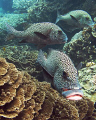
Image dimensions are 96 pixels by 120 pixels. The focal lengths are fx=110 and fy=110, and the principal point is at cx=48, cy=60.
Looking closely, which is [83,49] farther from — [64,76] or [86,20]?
[64,76]

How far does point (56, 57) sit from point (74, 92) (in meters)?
1.12

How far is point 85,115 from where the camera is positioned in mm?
3309

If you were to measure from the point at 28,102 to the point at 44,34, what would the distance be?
2.21 meters

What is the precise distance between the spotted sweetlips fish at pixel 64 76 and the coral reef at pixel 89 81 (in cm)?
194

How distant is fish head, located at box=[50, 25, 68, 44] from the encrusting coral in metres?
1.42

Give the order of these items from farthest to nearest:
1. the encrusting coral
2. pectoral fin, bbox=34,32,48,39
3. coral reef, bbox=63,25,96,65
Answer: coral reef, bbox=63,25,96,65 → pectoral fin, bbox=34,32,48,39 → the encrusting coral

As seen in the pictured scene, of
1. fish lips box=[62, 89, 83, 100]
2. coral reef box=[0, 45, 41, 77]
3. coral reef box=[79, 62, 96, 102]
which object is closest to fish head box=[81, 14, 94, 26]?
coral reef box=[79, 62, 96, 102]

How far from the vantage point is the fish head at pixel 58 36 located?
3.49 meters

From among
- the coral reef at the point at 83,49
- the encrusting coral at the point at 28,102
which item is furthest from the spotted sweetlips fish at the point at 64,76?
the coral reef at the point at 83,49

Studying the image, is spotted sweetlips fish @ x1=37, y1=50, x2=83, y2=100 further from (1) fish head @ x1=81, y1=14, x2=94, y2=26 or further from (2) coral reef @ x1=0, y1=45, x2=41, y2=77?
(1) fish head @ x1=81, y1=14, x2=94, y2=26

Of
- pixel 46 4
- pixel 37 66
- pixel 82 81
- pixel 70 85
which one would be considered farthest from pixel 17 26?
pixel 70 85

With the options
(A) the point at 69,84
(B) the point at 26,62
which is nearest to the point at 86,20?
(B) the point at 26,62

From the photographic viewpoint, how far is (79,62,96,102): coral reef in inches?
147

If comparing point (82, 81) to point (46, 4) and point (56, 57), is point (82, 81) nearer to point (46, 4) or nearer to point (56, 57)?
point (56, 57)
